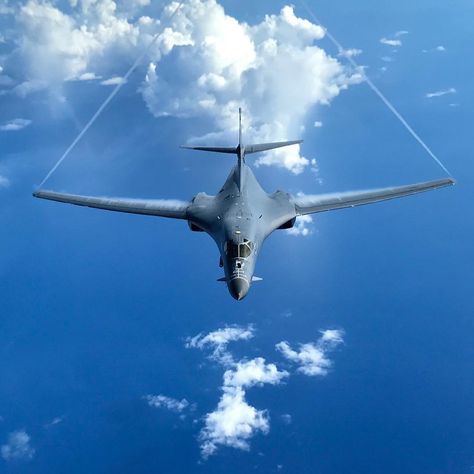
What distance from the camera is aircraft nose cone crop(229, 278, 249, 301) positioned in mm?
34781

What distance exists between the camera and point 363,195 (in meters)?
47.2

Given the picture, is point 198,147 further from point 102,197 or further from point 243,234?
point 243,234

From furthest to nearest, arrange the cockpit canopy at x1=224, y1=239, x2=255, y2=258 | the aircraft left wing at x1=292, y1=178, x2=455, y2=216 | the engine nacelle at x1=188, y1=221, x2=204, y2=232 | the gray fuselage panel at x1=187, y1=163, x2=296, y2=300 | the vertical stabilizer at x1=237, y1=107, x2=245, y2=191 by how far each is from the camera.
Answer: the vertical stabilizer at x1=237, y1=107, x2=245, y2=191 < the engine nacelle at x1=188, y1=221, x2=204, y2=232 < the aircraft left wing at x1=292, y1=178, x2=455, y2=216 < the cockpit canopy at x1=224, y1=239, x2=255, y2=258 < the gray fuselage panel at x1=187, y1=163, x2=296, y2=300

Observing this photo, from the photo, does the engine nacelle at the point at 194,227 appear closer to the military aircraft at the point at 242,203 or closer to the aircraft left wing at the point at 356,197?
the military aircraft at the point at 242,203

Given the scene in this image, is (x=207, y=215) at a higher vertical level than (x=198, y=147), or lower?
lower

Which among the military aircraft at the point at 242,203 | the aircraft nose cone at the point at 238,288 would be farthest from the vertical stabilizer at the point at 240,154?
the aircraft nose cone at the point at 238,288

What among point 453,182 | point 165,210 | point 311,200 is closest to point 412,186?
point 453,182

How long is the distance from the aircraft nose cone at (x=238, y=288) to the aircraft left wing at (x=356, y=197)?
13.4 metres

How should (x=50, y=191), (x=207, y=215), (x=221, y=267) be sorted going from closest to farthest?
(x=221, y=267)
(x=207, y=215)
(x=50, y=191)

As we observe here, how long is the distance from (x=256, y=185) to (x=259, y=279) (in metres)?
15.2

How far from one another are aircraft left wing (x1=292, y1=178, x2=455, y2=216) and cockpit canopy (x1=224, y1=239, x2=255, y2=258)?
34.3 feet

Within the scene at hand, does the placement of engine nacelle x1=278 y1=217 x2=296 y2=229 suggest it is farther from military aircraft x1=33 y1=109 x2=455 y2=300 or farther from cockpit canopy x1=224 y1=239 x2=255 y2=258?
cockpit canopy x1=224 y1=239 x2=255 y2=258

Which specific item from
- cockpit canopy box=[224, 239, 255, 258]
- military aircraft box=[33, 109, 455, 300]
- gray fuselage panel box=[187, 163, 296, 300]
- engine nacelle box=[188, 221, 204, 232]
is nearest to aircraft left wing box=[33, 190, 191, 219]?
military aircraft box=[33, 109, 455, 300]

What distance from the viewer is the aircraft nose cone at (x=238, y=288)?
3478cm
